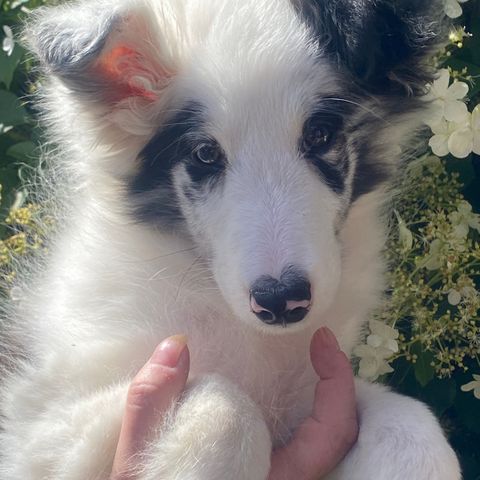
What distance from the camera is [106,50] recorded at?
7.61 feet

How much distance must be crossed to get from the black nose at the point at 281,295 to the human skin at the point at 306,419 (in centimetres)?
35

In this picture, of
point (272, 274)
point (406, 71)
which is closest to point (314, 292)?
point (272, 274)

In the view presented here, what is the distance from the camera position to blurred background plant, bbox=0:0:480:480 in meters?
2.70

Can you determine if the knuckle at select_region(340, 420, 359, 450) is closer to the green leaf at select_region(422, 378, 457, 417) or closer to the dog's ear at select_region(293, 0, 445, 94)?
the green leaf at select_region(422, 378, 457, 417)

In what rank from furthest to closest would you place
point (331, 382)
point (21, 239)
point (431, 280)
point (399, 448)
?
point (21, 239) → point (431, 280) → point (331, 382) → point (399, 448)

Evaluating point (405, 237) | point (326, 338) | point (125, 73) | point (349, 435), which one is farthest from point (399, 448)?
point (125, 73)

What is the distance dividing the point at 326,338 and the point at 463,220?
24.0 inches

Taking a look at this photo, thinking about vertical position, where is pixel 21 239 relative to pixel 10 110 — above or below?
below

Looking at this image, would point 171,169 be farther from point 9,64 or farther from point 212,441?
point 9,64

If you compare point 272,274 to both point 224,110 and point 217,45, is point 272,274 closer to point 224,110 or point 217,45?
point 224,110

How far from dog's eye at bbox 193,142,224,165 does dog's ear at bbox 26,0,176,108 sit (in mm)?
223

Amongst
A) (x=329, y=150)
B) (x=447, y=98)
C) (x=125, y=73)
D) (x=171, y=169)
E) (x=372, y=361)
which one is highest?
(x=125, y=73)

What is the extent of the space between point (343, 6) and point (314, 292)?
763mm

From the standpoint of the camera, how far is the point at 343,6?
2279 mm
